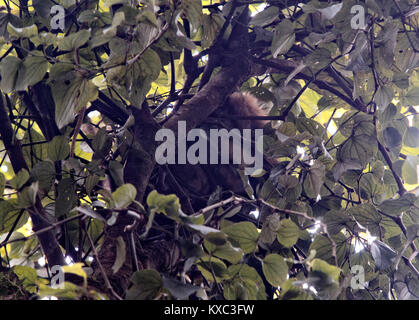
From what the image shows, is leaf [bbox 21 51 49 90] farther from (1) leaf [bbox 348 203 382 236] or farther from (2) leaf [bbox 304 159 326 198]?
(1) leaf [bbox 348 203 382 236]

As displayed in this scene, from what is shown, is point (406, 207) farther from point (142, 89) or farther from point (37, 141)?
point (37, 141)

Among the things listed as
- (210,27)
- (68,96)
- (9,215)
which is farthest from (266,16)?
(9,215)

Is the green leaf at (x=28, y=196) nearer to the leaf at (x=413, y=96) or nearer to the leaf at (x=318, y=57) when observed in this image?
the leaf at (x=318, y=57)

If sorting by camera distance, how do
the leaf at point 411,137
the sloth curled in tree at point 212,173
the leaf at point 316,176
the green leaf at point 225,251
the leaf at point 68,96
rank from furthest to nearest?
the leaf at point 411,137, the sloth curled in tree at point 212,173, the leaf at point 316,176, the leaf at point 68,96, the green leaf at point 225,251

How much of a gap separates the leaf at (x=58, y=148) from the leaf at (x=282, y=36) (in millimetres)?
501

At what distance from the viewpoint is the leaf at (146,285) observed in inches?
26.5

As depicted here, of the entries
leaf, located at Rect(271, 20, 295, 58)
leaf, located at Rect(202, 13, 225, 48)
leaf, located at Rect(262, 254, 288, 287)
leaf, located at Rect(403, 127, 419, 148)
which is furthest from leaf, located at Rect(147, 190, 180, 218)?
leaf, located at Rect(403, 127, 419, 148)

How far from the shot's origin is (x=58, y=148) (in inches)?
36.0

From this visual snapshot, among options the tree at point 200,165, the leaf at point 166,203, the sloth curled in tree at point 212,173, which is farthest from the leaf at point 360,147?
the leaf at point 166,203

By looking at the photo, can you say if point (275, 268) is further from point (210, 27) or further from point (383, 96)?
point (210, 27)

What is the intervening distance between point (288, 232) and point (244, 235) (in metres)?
0.09

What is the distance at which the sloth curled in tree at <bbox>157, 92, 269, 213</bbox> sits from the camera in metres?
1.10

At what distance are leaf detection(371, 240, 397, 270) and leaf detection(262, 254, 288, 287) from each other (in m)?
0.21
